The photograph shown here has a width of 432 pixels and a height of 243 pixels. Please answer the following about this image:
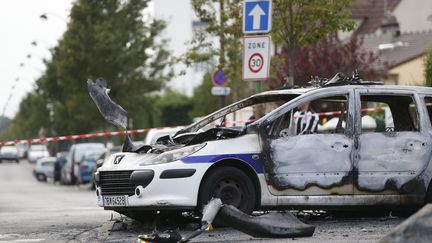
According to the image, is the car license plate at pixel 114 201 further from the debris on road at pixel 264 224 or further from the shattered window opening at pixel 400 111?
the shattered window opening at pixel 400 111

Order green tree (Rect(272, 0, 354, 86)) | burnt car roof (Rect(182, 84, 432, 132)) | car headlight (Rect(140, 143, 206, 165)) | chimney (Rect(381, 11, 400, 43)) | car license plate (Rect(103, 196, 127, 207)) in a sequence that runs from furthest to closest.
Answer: chimney (Rect(381, 11, 400, 43))
green tree (Rect(272, 0, 354, 86))
burnt car roof (Rect(182, 84, 432, 132))
car license plate (Rect(103, 196, 127, 207))
car headlight (Rect(140, 143, 206, 165))

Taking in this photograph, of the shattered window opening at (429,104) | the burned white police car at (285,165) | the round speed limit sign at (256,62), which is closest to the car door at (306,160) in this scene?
the burned white police car at (285,165)

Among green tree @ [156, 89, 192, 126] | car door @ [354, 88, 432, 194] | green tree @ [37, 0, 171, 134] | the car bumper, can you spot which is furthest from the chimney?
the car bumper

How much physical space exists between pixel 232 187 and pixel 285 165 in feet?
2.03

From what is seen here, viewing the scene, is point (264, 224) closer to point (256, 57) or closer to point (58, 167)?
point (256, 57)

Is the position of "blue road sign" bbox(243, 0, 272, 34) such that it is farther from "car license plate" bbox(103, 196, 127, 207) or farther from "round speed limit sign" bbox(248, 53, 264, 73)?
"car license plate" bbox(103, 196, 127, 207)

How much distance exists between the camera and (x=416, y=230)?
696 cm

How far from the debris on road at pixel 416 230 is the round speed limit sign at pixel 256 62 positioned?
347 inches

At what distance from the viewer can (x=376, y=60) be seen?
129 ft

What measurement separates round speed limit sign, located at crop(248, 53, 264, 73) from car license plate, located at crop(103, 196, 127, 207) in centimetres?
573

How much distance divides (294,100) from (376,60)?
2911cm

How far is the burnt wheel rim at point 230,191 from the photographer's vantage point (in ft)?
33.9

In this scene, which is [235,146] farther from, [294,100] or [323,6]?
[323,6]

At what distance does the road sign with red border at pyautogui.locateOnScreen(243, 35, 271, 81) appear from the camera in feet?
51.4
